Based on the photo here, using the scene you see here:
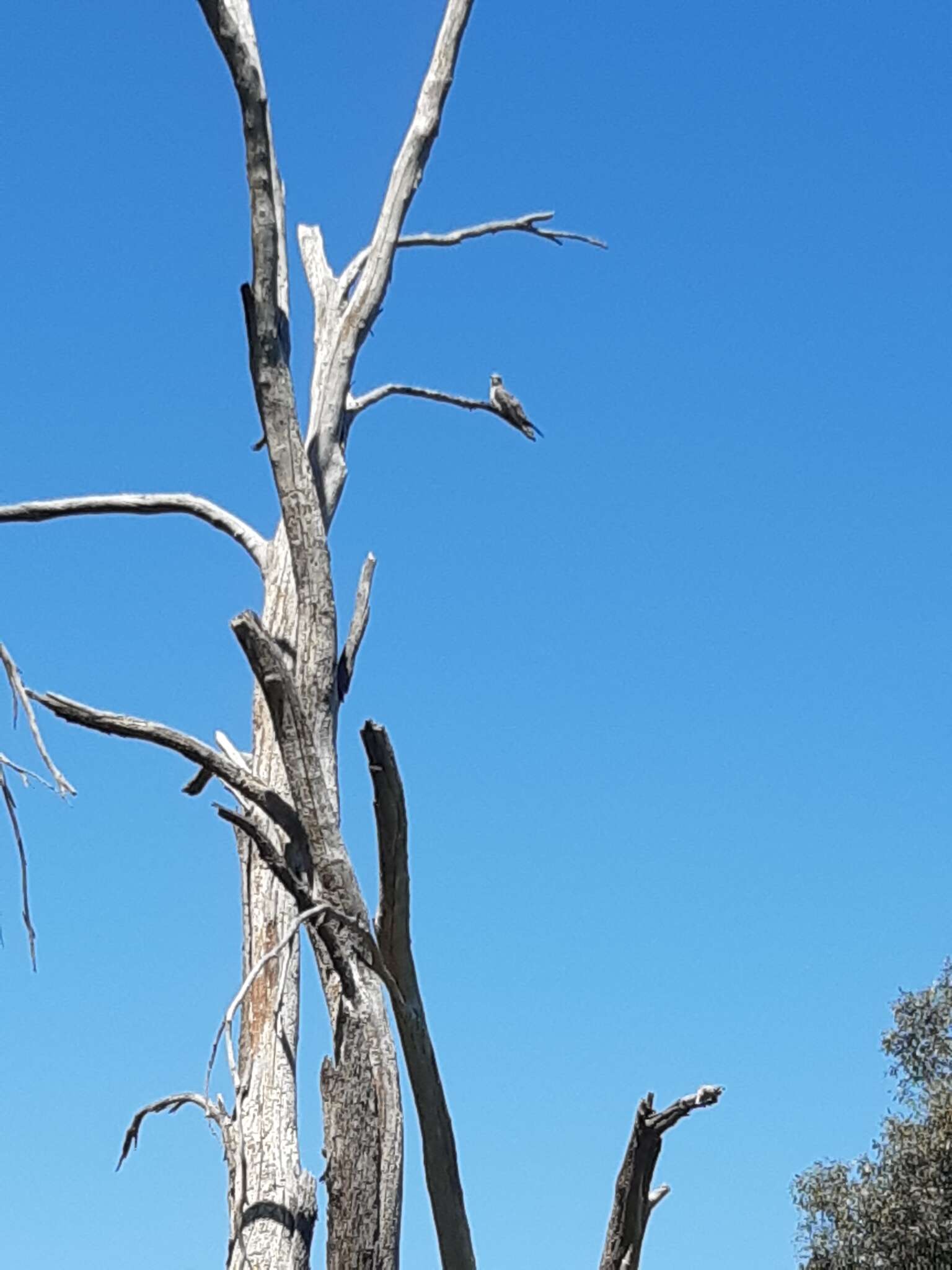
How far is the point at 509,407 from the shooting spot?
30.4ft

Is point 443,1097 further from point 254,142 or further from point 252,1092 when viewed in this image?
point 254,142

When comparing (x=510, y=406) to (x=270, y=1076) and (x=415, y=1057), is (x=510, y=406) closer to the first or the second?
(x=270, y=1076)

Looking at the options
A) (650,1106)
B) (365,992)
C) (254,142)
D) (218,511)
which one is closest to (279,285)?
(254,142)

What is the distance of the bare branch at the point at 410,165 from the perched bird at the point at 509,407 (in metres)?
0.83

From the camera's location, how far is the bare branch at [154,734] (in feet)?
20.7

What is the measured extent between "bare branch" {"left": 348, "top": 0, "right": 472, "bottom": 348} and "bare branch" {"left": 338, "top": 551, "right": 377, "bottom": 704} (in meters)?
1.51

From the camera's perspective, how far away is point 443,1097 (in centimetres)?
470

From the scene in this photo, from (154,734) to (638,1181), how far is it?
9.01 ft

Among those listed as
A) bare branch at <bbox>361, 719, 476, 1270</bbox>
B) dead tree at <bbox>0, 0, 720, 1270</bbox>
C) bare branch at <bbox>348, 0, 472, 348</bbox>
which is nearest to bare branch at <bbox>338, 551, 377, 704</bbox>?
dead tree at <bbox>0, 0, 720, 1270</bbox>

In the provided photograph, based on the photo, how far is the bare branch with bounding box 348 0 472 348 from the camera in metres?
8.66

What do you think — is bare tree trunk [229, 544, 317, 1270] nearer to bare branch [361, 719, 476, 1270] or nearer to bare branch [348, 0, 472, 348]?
bare branch [361, 719, 476, 1270]

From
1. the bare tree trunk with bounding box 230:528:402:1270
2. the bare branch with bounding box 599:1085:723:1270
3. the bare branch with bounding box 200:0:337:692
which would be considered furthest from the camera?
the bare branch with bounding box 200:0:337:692

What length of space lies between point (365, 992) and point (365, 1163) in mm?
623

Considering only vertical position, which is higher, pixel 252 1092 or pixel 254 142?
pixel 254 142
